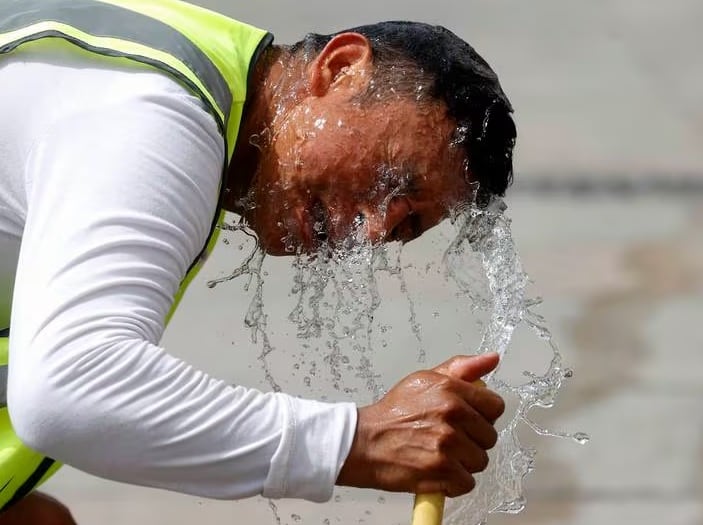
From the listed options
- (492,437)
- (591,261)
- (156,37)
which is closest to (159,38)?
(156,37)

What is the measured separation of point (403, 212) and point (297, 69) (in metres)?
0.31

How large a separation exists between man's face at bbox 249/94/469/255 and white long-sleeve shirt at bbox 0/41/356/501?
1.12ft

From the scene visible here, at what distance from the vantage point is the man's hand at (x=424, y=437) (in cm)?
209

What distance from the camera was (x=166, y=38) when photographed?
7.22ft

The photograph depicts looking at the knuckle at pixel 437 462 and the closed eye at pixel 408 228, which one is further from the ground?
the closed eye at pixel 408 228

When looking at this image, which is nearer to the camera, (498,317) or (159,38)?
(159,38)

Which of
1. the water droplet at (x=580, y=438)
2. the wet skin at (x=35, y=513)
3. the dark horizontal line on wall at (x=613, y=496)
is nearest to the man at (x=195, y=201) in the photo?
the wet skin at (x=35, y=513)

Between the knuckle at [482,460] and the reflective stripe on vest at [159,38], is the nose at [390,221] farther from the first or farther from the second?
the knuckle at [482,460]

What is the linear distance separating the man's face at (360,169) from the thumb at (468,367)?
34 centimetres

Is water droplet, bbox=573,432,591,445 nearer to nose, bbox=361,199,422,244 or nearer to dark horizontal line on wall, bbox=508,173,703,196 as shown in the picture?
nose, bbox=361,199,422,244

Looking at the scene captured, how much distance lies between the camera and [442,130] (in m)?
2.44

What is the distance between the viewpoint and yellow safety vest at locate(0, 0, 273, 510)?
7.04 ft

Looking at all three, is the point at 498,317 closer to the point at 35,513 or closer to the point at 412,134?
the point at 412,134

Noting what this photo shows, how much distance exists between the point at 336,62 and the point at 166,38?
0.40 metres
